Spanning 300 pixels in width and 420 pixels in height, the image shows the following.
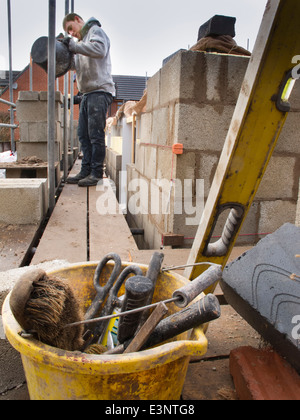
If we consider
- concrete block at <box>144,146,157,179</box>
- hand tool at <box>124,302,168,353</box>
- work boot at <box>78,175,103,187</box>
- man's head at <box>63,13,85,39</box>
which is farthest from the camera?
work boot at <box>78,175,103,187</box>

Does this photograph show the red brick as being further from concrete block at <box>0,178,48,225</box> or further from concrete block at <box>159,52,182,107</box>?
concrete block at <box>0,178,48,225</box>

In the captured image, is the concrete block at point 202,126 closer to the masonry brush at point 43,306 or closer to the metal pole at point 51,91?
the metal pole at point 51,91

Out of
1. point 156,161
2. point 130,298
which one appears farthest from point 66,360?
point 156,161

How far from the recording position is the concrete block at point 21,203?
3037 millimetres

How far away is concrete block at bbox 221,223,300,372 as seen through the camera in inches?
46.5

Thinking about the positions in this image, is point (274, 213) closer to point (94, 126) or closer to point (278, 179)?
point (278, 179)

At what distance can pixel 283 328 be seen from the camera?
1.17m

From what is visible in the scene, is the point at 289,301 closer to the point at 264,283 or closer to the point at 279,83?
the point at 264,283

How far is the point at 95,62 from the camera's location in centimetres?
433

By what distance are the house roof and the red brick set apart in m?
24.7

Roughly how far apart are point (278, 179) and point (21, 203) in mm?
2440

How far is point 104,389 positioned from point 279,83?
1169 millimetres

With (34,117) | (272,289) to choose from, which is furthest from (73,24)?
(272,289)

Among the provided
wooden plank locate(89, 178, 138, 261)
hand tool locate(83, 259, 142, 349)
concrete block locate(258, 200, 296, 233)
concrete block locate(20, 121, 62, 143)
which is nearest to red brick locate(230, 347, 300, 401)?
hand tool locate(83, 259, 142, 349)
